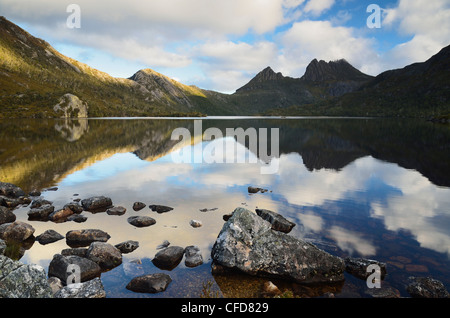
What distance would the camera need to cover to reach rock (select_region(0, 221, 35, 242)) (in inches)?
592

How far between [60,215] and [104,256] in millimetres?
8469

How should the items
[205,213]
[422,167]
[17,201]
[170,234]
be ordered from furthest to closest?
[422,167] → [17,201] → [205,213] → [170,234]

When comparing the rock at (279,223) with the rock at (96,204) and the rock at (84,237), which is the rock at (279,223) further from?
the rock at (96,204)

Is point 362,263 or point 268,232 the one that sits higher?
point 268,232

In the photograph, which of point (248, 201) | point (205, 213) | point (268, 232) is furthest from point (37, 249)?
point (248, 201)

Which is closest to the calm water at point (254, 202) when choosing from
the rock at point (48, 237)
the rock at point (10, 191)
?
the rock at point (48, 237)

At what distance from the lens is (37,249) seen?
47.5ft

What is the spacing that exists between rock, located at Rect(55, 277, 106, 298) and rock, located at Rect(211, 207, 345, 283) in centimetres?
502

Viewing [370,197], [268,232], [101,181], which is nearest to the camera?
[268,232]

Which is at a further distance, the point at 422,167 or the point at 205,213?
the point at 422,167

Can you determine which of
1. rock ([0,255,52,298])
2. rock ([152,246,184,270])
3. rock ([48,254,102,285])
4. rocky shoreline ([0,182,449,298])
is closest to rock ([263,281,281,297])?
rocky shoreline ([0,182,449,298])

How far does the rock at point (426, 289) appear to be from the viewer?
1084 centimetres

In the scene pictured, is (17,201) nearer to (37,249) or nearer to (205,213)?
(37,249)
